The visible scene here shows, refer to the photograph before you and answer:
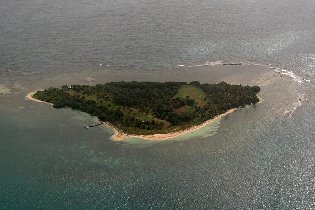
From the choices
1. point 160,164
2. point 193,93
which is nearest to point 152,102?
point 193,93

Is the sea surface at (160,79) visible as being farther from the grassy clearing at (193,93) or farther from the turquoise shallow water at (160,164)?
the grassy clearing at (193,93)

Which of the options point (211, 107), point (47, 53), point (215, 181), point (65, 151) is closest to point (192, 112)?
point (211, 107)

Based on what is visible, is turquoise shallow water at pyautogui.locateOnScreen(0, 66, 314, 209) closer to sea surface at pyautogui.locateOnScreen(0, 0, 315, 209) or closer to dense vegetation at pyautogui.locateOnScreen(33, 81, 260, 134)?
sea surface at pyautogui.locateOnScreen(0, 0, 315, 209)

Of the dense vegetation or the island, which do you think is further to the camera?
the dense vegetation

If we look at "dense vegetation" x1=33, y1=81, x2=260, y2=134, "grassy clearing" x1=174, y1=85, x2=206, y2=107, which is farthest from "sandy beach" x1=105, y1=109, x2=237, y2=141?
"grassy clearing" x1=174, y1=85, x2=206, y2=107

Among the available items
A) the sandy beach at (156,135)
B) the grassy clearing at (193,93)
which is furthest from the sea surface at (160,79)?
the grassy clearing at (193,93)

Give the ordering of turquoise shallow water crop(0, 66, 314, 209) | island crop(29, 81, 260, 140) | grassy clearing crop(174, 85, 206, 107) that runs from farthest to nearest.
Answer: grassy clearing crop(174, 85, 206, 107) < island crop(29, 81, 260, 140) < turquoise shallow water crop(0, 66, 314, 209)

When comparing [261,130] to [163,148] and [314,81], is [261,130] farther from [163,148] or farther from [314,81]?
[314,81]
